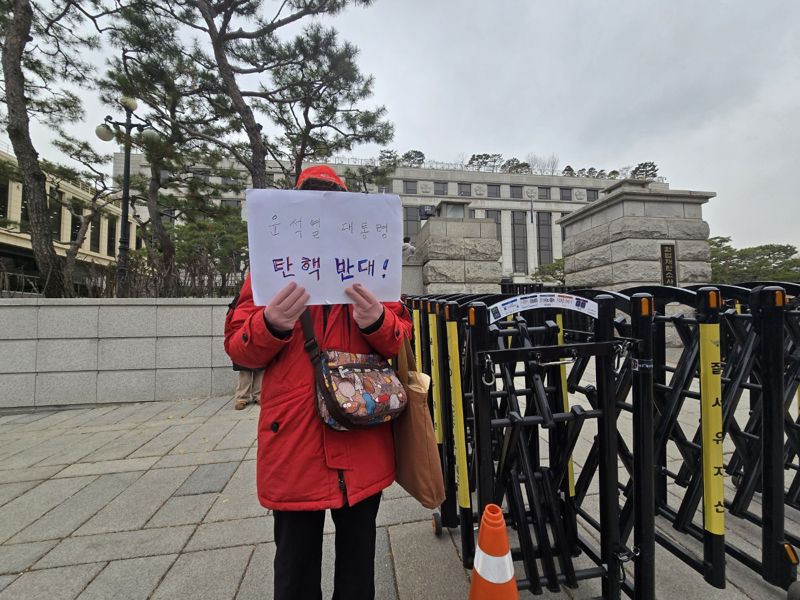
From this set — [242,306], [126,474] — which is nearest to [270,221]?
[242,306]

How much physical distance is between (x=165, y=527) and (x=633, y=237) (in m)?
9.56

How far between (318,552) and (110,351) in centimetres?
650

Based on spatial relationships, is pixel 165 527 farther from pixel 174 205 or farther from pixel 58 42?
pixel 174 205

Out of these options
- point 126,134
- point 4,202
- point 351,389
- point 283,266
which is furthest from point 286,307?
point 4,202

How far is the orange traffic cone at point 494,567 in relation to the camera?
1.21 metres

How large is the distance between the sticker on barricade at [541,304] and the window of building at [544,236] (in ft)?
175

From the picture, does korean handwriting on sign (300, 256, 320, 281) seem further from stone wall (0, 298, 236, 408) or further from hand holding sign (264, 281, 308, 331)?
stone wall (0, 298, 236, 408)

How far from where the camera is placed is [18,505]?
9.90 feet

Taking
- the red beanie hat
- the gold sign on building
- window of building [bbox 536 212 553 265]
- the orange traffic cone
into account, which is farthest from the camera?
window of building [bbox 536 212 553 265]

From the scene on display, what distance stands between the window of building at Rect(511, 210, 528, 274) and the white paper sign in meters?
52.2

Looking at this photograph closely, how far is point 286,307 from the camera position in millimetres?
1270

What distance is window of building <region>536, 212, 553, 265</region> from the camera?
5184 centimetres

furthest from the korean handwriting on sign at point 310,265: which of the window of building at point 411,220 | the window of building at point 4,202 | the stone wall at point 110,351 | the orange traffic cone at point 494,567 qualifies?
Answer: the window of building at point 411,220

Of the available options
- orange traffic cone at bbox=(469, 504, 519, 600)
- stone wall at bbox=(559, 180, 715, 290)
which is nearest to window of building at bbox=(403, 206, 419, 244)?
stone wall at bbox=(559, 180, 715, 290)
